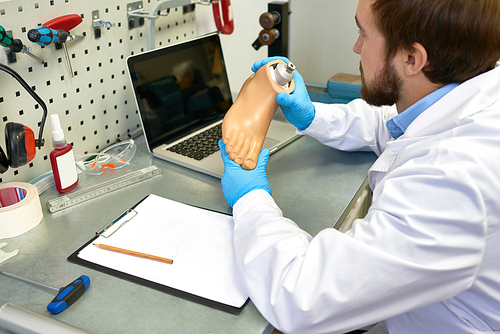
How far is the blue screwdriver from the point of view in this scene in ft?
2.15

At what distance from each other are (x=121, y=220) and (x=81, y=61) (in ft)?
1.58

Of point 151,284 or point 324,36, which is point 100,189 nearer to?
point 151,284

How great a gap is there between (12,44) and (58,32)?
11 centimetres

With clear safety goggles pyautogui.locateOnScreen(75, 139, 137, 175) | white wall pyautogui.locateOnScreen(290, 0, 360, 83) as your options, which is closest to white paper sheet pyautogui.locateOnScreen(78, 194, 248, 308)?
clear safety goggles pyautogui.locateOnScreen(75, 139, 137, 175)

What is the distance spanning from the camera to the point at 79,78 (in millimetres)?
1100

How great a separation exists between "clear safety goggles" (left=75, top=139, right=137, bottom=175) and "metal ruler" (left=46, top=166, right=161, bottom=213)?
0.10 m

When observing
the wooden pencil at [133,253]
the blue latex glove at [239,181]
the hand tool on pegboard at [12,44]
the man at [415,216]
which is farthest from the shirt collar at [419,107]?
the hand tool on pegboard at [12,44]

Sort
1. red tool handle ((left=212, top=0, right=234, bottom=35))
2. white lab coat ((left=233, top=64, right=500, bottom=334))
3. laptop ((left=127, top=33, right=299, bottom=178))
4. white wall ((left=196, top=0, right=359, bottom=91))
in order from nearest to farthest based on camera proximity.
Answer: white lab coat ((left=233, top=64, right=500, bottom=334)) < laptop ((left=127, top=33, right=299, bottom=178)) < red tool handle ((left=212, top=0, right=234, bottom=35)) < white wall ((left=196, top=0, right=359, bottom=91))

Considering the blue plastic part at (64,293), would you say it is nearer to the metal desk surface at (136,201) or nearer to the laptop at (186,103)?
the metal desk surface at (136,201)

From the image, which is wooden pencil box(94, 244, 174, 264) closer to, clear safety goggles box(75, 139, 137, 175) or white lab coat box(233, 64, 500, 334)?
white lab coat box(233, 64, 500, 334)

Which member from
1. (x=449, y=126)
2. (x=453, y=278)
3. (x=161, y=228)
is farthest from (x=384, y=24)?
(x=161, y=228)

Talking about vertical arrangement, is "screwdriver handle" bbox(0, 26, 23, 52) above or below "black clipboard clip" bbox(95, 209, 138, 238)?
above

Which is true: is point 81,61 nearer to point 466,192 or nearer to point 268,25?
point 268,25

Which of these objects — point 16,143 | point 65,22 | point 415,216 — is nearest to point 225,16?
point 65,22
